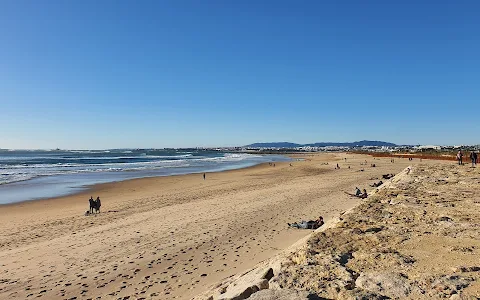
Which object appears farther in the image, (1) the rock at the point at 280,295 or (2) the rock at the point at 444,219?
(2) the rock at the point at 444,219

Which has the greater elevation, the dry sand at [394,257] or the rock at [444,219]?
the rock at [444,219]

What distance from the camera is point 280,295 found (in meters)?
4.12

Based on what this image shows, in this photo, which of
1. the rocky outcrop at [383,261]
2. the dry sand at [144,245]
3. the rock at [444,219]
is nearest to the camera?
the rocky outcrop at [383,261]

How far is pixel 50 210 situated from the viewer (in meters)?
19.7

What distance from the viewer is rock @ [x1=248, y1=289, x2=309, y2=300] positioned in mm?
4007

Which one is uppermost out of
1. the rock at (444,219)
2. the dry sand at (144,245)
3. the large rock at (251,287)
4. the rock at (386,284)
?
the rock at (444,219)

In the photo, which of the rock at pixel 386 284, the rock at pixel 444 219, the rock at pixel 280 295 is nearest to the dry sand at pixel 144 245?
the rock at pixel 280 295

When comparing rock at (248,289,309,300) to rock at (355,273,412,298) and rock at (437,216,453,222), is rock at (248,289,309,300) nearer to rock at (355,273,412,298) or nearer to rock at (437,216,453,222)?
rock at (355,273,412,298)

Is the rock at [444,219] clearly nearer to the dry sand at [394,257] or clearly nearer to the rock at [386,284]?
the dry sand at [394,257]

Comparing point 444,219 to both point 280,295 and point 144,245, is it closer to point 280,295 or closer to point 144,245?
point 280,295

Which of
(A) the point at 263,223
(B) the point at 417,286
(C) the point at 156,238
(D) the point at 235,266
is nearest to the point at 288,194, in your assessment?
(A) the point at 263,223

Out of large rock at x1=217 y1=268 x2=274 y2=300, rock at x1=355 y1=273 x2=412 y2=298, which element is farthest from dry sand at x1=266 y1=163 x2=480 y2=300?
large rock at x1=217 y1=268 x2=274 y2=300

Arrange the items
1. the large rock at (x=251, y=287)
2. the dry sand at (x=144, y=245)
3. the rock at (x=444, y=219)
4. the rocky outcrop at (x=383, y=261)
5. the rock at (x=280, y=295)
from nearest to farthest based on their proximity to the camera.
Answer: the rock at (x=280, y=295), the rocky outcrop at (x=383, y=261), the large rock at (x=251, y=287), the rock at (x=444, y=219), the dry sand at (x=144, y=245)

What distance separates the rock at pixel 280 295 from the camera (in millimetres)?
4007
